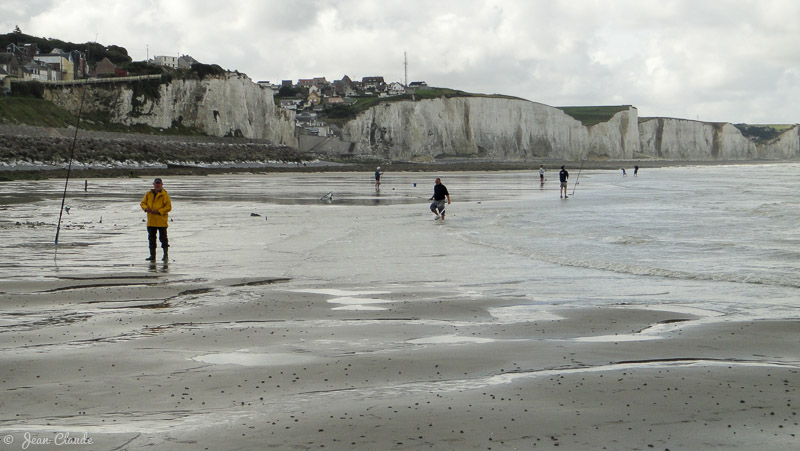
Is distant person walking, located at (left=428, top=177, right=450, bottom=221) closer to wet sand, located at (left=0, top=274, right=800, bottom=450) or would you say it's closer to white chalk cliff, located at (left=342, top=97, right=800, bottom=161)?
wet sand, located at (left=0, top=274, right=800, bottom=450)

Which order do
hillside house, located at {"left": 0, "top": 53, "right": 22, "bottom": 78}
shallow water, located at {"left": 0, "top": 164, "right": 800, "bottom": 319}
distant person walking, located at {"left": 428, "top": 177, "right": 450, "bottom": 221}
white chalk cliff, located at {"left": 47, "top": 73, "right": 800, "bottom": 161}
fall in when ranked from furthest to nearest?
hillside house, located at {"left": 0, "top": 53, "right": 22, "bottom": 78} < white chalk cliff, located at {"left": 47, "top": 73, "right": 800, "bottom": 161} < distant person walking, located at {"left": 428, "top": 177, "right": 450, "bottom": 221} < shallow water, located at {"left": 0, "top": 164, "right": 800, "bottom": 319}

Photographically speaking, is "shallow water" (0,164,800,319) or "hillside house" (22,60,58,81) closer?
"shallow water" (0,164,800,319)

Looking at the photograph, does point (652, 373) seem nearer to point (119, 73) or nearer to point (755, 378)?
point (755, 378)

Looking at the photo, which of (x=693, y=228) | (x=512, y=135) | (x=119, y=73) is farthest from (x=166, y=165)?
(x=512, y=135)

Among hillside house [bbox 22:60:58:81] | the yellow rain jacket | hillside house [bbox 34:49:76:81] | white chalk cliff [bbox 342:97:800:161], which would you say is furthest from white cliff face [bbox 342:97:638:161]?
the yellow rain jacket

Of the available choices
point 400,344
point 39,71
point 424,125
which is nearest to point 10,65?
point 39,71

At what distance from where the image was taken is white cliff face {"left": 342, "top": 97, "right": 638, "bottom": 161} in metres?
134

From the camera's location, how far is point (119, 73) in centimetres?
10081

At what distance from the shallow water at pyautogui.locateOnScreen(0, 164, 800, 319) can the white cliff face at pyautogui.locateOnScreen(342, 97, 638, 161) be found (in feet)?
346

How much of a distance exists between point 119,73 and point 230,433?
345 feet

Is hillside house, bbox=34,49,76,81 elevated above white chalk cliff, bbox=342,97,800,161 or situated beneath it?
elevated above

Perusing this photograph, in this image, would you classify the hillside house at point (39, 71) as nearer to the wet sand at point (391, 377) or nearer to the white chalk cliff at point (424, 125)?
the white chalk cliff at point (424, 125)

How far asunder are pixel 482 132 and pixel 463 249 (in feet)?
427

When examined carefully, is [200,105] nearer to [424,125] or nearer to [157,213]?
[424,125]
